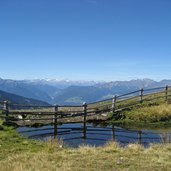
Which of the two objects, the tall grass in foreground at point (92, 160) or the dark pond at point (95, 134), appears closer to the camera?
A: the tall grass in foreground at point (92, 160)

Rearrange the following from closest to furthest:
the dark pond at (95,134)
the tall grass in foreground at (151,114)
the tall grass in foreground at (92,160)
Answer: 1. the tall grass in foreground at (92,160)
2. the dark pond at (95,134)
3. the tall grass in foreground at (151,114)

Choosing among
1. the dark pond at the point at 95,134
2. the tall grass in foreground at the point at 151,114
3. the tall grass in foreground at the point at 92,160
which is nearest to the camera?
the tall grass in foreground at the point at 92,160

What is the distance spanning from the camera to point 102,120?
38.3 m

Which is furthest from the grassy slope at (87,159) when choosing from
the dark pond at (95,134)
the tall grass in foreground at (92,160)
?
the dark pond at (95,134)

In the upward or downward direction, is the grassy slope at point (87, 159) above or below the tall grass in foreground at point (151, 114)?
below

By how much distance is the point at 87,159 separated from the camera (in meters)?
16.0

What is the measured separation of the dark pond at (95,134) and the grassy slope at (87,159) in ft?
22.3

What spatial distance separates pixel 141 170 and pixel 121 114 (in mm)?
25558

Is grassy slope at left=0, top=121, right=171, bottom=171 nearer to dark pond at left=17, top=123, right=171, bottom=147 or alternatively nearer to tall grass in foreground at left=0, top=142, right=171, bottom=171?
tall grass in foreground at left=0, top=142, right=171, bottom=171

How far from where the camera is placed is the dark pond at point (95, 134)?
26938 mm

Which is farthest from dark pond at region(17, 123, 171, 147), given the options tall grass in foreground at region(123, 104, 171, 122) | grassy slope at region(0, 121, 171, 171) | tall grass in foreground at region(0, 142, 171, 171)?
tall grass in foreground at region(0, 142, 171, 171)

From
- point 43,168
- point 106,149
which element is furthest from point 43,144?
point 43,168

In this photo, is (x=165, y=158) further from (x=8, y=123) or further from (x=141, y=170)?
(x=8, y=123)

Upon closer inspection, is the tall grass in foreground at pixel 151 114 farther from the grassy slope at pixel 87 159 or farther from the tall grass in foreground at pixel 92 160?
the tall grass in foreground at pixel 92 160
